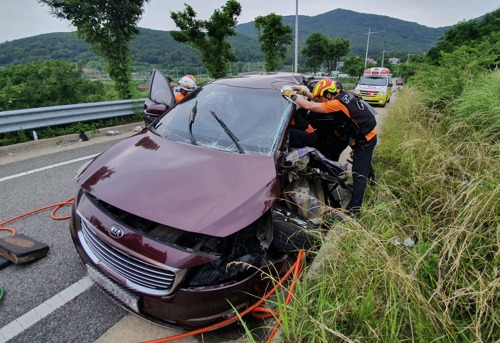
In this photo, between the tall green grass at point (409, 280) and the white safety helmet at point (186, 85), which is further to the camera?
the white safety helmet at point (186, 85)

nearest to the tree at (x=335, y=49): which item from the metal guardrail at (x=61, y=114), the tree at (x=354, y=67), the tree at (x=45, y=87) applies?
the tree at (x=354, y=67)

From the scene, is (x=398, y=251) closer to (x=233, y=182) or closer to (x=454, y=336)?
(x=454, y=336)

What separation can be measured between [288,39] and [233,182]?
2316 centimetres

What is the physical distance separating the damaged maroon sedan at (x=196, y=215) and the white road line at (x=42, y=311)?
436 millimetres

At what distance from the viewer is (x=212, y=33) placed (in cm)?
1694

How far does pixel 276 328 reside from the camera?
65.4 inches

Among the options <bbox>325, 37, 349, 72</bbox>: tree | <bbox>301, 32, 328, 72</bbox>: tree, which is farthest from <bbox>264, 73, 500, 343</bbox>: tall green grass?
<bbox>325, 37, 349, 72</bbox>: tree

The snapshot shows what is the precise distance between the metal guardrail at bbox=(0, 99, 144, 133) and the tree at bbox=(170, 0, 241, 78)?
11.0 m

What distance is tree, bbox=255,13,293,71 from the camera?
20234mm

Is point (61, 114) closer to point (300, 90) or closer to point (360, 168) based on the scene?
point (300, 90)

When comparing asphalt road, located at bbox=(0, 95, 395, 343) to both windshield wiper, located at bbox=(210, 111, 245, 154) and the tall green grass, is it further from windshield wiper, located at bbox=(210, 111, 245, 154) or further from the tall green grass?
windshield wiper, located at bbox=(210, 111, 245, 154)

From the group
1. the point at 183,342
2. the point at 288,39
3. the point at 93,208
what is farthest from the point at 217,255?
the point at 288,39

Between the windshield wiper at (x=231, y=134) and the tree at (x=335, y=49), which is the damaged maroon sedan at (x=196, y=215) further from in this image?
the tree at (x=335, y=49)

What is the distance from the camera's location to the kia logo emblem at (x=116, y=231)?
1.70m
